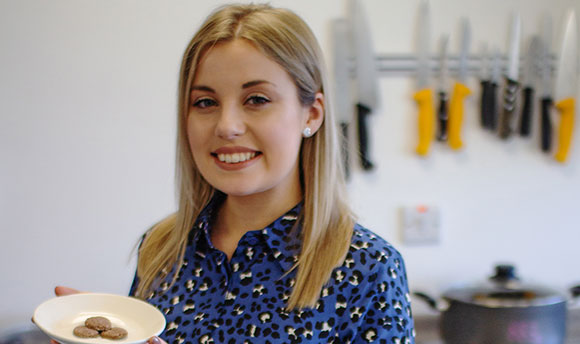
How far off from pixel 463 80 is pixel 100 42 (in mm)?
965

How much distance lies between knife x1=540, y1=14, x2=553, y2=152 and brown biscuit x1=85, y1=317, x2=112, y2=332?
138 centimetres

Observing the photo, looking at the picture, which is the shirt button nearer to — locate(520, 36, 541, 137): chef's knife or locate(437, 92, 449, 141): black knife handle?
locate(437, 92, 449, 141): black knife handle

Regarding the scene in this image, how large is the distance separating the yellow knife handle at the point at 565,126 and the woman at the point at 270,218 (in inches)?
41.9

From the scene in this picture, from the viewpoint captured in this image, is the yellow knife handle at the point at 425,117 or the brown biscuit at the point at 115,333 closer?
the brown biscuit at the point at 115,333

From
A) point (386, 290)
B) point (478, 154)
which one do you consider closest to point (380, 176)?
point (478, 154)

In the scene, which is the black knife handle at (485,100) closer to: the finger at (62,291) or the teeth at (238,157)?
the teeth at (238,157)

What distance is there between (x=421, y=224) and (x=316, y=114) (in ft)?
3.05

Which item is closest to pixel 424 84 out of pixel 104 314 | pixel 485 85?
pixel 485 85

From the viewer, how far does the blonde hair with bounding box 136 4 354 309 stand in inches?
34.7

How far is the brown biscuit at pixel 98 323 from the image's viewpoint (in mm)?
833

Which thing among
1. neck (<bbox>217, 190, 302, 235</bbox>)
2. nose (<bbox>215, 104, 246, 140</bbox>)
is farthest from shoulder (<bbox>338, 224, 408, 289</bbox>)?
nose (<bbox>215, 104, 246, 140</bbox>)

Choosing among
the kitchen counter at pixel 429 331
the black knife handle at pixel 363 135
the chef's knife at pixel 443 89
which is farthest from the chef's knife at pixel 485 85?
the kitchen counter at pixel 429 331

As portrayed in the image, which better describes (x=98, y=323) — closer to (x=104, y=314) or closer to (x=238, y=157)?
(x=104, y=314)

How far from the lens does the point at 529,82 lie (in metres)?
1.81
